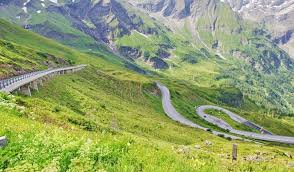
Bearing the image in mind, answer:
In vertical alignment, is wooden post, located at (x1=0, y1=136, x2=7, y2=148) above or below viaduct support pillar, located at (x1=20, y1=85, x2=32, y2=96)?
above

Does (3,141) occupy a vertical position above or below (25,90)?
above

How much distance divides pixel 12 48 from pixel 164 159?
189 m

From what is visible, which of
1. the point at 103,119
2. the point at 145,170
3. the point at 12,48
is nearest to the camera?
the point at 145,170

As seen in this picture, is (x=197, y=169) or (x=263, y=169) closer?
(x=197, y=169)

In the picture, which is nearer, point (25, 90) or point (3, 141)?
point (3, 141)

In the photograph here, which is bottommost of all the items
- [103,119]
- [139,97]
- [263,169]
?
[139,97]

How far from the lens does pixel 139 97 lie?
196375mm

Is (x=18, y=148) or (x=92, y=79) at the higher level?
(x=18, y=148)

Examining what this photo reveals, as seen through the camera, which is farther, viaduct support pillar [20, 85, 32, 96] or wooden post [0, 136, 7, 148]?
viaduct support pillar [20, 85, 32, 96]

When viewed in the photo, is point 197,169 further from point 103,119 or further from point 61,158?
point 103,119

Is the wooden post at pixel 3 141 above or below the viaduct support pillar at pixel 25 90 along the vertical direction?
above

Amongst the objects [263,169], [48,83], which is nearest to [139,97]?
[48,83]

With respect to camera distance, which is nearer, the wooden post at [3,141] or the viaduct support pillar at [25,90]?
the wooden post at [3,141]

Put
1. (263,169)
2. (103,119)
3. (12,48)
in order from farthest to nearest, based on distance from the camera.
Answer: (12,48)
(103,119)
(263,169)
